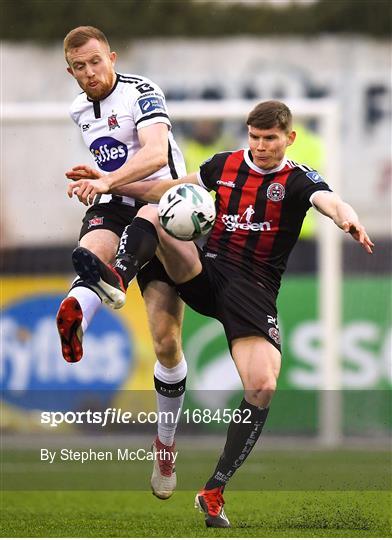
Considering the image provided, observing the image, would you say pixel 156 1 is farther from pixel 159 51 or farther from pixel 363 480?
pixel 363 480

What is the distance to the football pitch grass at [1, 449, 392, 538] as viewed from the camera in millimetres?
8016

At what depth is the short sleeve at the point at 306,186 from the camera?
8.05 metres

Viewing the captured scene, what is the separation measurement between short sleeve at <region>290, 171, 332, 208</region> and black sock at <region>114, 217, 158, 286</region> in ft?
2.82

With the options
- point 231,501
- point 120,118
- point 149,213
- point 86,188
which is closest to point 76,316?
point 86,188

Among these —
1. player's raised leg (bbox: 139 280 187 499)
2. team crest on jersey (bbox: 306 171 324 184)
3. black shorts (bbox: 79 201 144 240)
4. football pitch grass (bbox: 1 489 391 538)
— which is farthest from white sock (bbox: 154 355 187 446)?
team crest on jersey (bbox: 306 171 324 184)

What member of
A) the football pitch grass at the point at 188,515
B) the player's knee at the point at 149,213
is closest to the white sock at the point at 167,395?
the football pitch grass at the point at 188,515

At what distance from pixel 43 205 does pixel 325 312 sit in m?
3.24

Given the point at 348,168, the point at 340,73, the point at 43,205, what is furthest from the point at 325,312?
the point at 340,73

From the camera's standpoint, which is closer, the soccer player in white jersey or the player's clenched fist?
the player's clenched fist

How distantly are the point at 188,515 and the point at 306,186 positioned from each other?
2307mm

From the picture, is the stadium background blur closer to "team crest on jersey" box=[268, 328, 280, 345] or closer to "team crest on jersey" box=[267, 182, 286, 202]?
"team crest on jersey" box=[268, 328, 280, 345]

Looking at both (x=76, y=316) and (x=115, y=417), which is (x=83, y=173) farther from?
(x=115, y=417)

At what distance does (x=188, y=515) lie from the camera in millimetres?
8938

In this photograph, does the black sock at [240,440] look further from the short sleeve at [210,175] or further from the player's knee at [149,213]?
the short sleeve at [210,175]
